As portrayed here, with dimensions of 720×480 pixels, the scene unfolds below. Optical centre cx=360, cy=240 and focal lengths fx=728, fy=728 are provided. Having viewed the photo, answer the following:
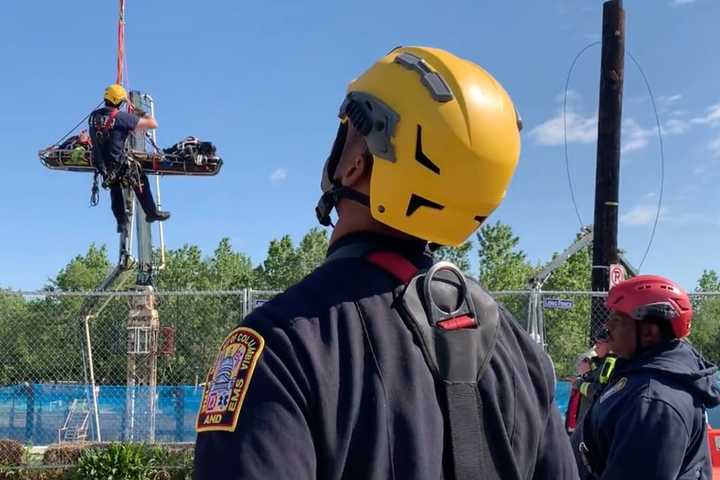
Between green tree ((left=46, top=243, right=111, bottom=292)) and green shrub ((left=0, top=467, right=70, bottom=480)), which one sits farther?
green tree ((left=46, top=243, right=111, bottom=292))

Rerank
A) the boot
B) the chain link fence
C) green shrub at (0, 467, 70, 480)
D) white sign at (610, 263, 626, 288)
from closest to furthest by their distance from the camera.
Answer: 1. green shrub at (0, 467, 70, 480)
2. the chain link fence
3. white sign at (610, 263, 626, 288)
4. the boot

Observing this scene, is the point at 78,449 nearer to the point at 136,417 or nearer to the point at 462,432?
the point at 136,417

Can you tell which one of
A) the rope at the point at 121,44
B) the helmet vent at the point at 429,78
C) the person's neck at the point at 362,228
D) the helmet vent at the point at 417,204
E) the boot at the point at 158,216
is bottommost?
the person's neck at the point at 362,228

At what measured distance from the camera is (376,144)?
1474mm

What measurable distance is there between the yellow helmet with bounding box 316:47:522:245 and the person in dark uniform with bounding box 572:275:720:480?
1.80 meters

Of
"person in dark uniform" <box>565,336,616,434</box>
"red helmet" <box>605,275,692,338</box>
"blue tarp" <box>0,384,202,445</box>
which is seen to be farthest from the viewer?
"blue tarp" <box>0,384,202,445</box>

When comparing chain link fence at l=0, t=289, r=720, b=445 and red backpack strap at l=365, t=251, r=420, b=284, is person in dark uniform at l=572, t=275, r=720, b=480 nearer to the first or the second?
red backpack strap at l=365, t=251, r=420, b=284

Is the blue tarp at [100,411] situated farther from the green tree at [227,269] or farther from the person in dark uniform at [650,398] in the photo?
the green tree at [227,269]

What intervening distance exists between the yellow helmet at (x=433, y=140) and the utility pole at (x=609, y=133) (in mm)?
9114

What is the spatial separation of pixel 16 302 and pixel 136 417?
51.8 feet

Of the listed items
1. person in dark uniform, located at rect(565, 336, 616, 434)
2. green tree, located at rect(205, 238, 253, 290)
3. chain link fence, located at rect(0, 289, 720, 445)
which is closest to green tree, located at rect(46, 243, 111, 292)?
green tree, located at rect(205, 238, 253, 290)

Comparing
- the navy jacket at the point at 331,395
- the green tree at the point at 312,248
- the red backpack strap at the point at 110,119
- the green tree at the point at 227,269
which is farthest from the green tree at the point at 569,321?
the green tree at the point at 227,269

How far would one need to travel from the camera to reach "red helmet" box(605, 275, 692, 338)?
3.43 meters

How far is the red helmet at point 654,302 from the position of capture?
3.43 m
